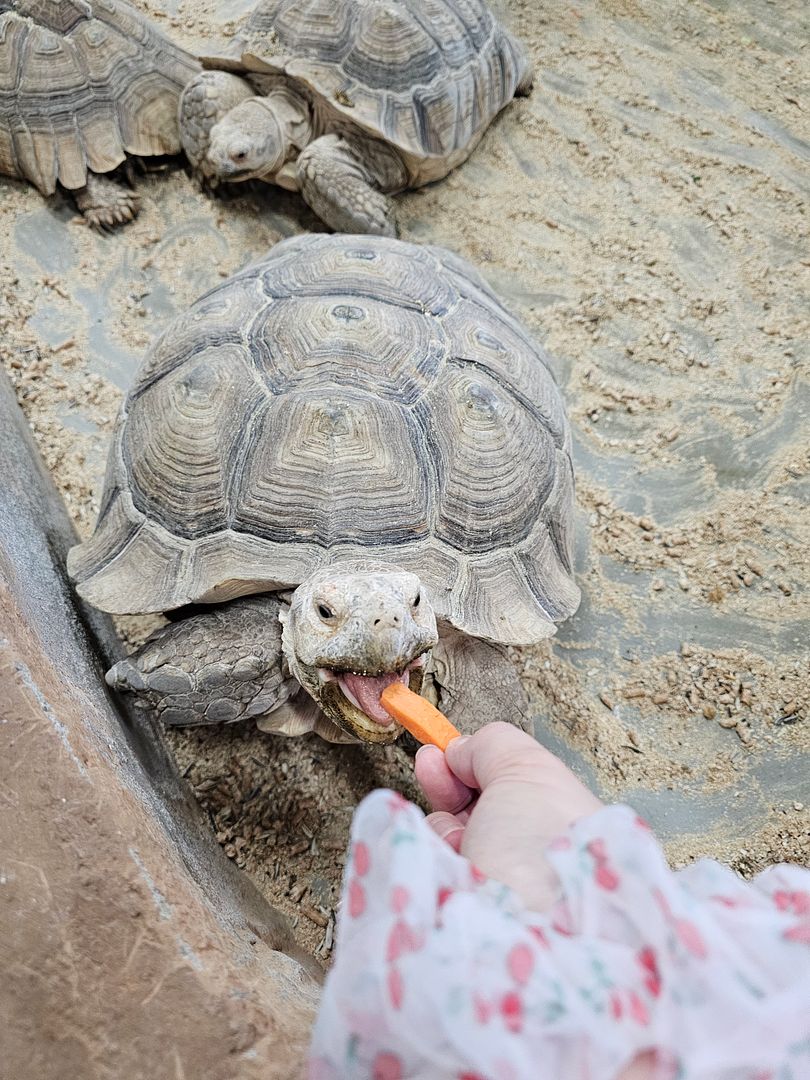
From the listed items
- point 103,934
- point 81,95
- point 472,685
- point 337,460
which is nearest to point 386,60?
point 81,95

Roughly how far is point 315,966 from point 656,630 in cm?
144

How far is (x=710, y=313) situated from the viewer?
336 cm

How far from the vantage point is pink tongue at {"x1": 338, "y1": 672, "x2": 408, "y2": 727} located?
1.73 metres

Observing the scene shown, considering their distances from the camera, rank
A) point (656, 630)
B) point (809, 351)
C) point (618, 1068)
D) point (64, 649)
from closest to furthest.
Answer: point (618, 1068) < point (64, 649) < point (656, 630) < point (809, 351)

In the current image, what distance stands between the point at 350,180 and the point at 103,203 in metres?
1.08

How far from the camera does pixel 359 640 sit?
5.38 feet

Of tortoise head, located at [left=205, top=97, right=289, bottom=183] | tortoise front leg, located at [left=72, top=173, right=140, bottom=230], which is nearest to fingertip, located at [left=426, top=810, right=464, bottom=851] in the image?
tortoise head, located at [left=205, top=97, right=289, bottom=183]

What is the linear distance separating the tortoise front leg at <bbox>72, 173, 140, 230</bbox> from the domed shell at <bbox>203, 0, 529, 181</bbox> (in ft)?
2.51

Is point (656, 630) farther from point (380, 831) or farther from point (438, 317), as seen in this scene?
point (380, 831)

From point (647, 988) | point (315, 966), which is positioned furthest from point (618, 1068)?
point (315, 966)

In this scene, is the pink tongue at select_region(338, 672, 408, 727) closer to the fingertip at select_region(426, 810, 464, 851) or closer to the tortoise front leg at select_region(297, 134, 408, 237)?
the fingertip at select_region(426, 810, 464, 851)

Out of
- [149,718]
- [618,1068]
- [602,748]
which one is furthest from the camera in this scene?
[602,748]

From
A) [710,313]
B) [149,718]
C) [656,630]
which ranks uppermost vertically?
[710,313]

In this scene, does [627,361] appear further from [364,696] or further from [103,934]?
[103,934]
